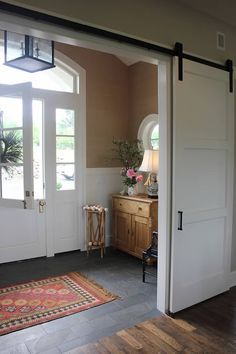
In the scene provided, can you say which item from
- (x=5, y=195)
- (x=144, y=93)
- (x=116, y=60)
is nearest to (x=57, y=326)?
(x=5, y=195)

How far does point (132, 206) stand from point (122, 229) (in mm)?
500

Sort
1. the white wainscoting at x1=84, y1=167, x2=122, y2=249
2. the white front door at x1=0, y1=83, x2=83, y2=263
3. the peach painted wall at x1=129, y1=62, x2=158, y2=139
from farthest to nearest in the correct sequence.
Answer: the white wainscoting at x1=84, y1=167, x2=122, y2=249 < the peach painted wall at x1=129, y1=62, x2=158, y2=139 < the white front door at x1=0, y1=83, x2=83, y2=263

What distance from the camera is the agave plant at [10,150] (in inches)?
137

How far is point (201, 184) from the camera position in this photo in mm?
2953

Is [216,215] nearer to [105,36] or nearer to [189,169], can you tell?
[189,169]

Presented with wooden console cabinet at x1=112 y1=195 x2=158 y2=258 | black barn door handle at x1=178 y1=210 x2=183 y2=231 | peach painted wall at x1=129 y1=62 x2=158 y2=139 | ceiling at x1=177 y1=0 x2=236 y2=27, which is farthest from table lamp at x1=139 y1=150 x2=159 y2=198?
ceiling at x1=177 y1=0 x2=236 y2=27

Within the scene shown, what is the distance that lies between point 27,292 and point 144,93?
3.38m

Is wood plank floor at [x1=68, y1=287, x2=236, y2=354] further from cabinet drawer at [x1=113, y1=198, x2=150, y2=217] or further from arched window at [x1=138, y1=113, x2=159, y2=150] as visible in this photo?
arched window at [x1=138, y1=113, x2=159, y2=150]

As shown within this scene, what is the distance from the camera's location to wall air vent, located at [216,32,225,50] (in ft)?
Result: 10.1

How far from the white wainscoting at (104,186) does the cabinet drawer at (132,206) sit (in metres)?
0.30

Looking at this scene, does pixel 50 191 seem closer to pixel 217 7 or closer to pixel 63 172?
pixel 63 172

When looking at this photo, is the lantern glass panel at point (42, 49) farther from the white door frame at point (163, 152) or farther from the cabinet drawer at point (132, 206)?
the cabinet drawer at point (132, 206)

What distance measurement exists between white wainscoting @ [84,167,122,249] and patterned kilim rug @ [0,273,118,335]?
1438 mm

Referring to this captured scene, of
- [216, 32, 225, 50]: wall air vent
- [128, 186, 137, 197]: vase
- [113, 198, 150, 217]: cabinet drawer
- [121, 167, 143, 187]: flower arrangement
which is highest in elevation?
[216, 32, 225, 50]: wall air vent
